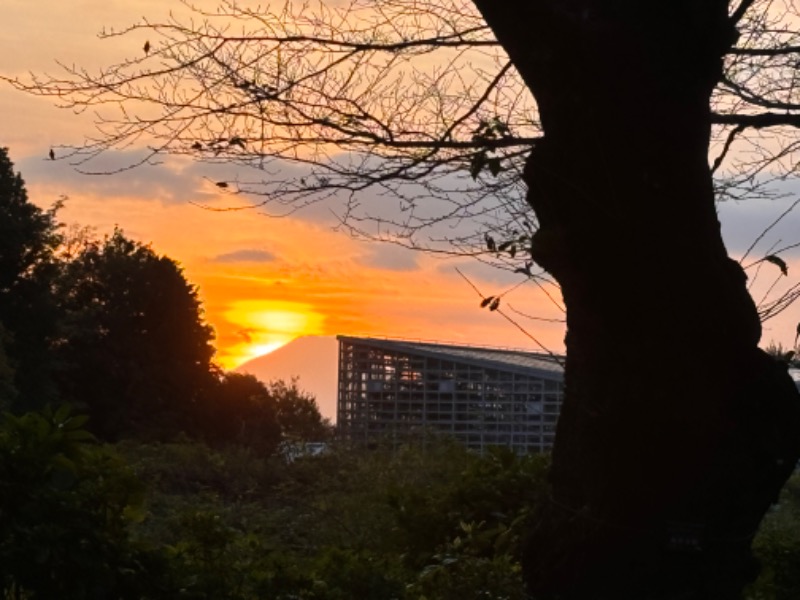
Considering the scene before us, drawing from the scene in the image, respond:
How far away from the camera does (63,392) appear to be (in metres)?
39.9

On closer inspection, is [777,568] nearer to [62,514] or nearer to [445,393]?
[62,514]

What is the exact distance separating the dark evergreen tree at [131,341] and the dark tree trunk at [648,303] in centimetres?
3370

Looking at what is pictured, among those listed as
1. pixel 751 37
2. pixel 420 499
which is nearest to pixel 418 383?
pixel 420 499

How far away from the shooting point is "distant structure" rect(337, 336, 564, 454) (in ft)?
44.3

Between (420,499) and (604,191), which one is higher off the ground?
(604,191)

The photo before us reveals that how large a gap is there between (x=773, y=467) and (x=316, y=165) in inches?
81.2

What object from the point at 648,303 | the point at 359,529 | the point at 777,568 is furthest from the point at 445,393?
the point at 648,303

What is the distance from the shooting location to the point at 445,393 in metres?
19.0

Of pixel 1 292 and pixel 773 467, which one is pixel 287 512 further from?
pixel 1 292

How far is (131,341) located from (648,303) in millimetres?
38408

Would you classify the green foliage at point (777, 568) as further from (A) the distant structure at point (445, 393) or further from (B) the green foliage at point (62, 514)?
(A) the distant structure at point (445, 393)

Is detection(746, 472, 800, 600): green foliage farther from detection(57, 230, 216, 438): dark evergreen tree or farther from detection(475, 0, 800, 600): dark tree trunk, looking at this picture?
detection(57, 230, 216, 438): dark evergreen tree

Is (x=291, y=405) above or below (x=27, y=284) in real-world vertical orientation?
below

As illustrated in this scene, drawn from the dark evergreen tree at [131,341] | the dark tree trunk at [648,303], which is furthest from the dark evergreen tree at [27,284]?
the dark tree trunk at [648,303]
